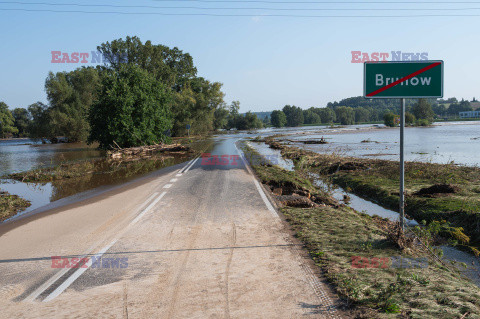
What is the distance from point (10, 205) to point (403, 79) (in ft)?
39.6

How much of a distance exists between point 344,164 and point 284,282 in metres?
17.4

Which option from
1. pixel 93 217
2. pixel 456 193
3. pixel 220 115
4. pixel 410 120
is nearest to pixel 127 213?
pixel 93 217

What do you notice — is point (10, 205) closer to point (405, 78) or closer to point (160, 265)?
point (160, 265)

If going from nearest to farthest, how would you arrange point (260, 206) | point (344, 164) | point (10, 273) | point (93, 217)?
point (10, 273), point (93, 217), point (260, 206), point (344, 164)

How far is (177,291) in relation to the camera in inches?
181

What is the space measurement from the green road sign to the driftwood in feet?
86.7

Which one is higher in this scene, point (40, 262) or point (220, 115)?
point (220, 115)

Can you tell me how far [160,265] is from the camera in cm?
558

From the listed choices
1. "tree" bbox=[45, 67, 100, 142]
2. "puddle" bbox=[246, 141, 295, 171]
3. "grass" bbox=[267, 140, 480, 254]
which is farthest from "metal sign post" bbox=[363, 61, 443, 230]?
"tree" bbox=[45, 67, 100, 142]

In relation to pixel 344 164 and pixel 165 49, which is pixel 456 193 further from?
pixel 165 49

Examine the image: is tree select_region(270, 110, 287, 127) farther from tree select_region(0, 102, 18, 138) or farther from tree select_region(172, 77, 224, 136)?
tree select_region(0, 102, 18, 138)

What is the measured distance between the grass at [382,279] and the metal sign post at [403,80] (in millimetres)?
1481

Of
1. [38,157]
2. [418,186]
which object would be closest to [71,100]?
[38,157]

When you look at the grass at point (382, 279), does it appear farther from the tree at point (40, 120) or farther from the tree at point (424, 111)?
the tree at point (424, 111)
